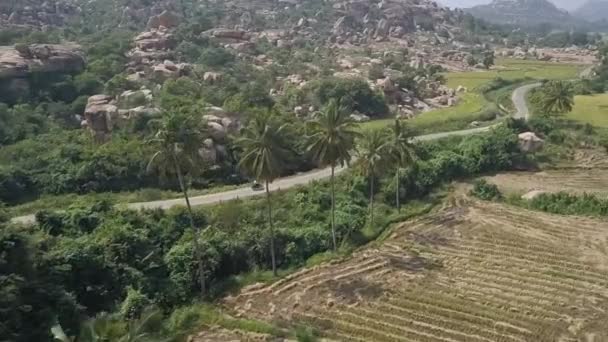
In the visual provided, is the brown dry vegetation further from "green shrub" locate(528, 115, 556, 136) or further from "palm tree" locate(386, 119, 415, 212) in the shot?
"palm tree" locate(386, 119, 415, 212)

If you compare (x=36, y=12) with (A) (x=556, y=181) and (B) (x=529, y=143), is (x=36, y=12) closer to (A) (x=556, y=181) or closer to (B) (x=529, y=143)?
(B) (x=529, y=143)

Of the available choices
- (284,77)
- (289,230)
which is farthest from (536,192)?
(284,77)

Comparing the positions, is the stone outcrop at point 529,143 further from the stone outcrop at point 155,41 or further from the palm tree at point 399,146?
the stone outcrop at point 155,41

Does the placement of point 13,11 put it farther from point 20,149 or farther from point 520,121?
point 520,121

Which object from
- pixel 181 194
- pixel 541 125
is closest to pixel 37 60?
pixel 181 194

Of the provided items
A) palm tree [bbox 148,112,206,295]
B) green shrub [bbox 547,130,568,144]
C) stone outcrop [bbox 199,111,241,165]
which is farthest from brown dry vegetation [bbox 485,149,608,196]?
palm tree [bbox 148,112,206,295]

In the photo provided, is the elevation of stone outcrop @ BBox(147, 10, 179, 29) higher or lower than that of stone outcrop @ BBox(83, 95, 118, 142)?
higher
